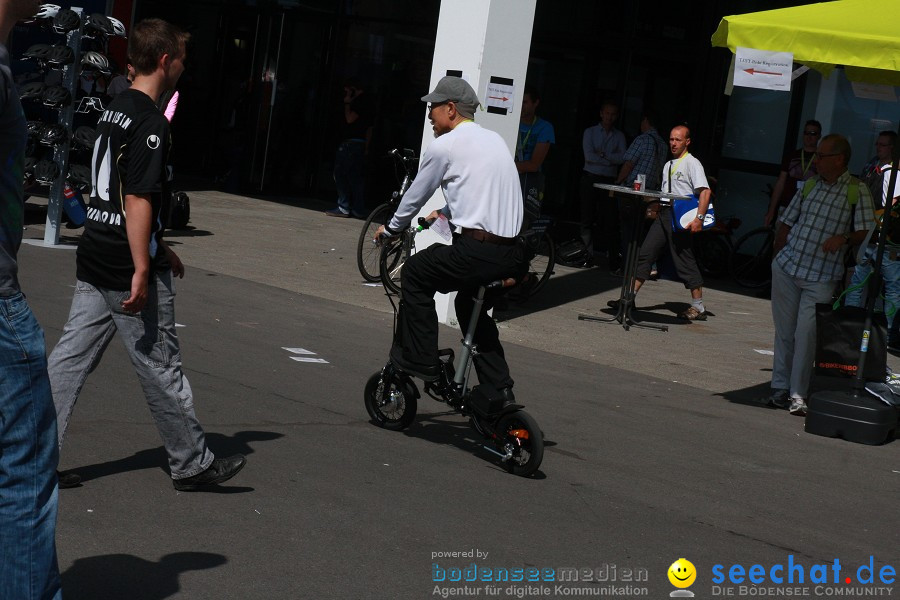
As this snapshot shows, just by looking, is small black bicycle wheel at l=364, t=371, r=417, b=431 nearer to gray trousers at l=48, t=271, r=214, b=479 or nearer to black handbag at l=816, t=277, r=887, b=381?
gray trousers at l=48, t=271, r=214, b=479

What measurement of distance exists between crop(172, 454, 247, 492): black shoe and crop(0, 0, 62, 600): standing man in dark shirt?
192 centimetres

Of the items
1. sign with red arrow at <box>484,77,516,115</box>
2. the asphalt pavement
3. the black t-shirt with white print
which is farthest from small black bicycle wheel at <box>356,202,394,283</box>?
the black t-shirt with white print

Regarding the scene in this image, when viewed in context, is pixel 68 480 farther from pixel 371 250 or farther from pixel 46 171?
pixel 371 250

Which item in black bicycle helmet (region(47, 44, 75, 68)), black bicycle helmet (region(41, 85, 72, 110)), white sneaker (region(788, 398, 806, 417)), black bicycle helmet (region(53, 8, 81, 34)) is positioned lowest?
white sneaker (region(788, 398, 806, 417))

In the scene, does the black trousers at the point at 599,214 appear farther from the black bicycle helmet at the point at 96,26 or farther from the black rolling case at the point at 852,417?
the black rolling case at the point at 852,417

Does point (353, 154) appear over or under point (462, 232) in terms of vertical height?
over

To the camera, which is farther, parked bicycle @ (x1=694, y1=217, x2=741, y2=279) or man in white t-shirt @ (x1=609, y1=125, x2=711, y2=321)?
parked bicycle @ (x1=694, y1=217, x2=741, y2=279)

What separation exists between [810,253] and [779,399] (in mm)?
1200

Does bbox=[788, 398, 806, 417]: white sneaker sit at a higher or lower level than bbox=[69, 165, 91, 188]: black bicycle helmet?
lower

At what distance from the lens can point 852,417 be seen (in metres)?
8.05

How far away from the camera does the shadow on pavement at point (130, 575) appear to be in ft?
13.5

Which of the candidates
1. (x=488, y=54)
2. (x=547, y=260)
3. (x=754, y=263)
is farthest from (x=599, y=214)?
(x=488, y=54)

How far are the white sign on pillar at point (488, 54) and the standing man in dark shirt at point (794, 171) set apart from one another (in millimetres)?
5152

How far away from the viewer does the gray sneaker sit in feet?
29.5
